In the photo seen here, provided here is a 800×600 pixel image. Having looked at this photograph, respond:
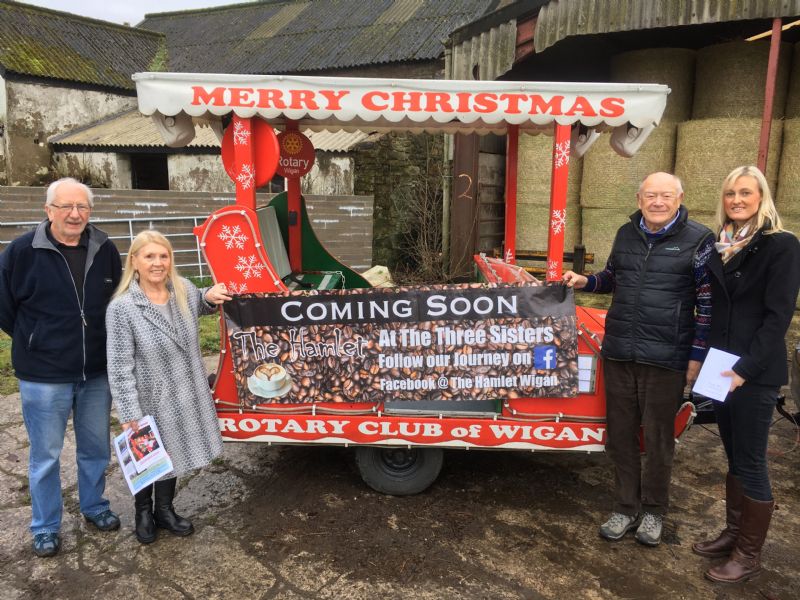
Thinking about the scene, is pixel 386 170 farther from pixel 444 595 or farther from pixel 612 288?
pixel 444 595

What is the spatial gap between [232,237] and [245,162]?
16.6 inches

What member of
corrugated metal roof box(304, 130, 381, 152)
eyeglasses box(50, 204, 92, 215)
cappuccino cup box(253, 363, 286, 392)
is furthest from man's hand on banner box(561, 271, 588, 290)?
corrugated metal roof box(304, 130, 381, 152)

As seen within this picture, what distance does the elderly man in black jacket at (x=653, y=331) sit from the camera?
294 centimetres

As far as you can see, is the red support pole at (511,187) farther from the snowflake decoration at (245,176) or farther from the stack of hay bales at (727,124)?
the stack of hay bales at (727,124)

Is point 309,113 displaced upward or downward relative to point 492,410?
upward

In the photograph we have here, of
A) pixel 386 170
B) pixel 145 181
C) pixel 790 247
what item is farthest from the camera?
pixel 145 181

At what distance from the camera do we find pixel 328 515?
349 centimetres

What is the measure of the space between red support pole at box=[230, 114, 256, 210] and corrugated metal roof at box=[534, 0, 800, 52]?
554 cm

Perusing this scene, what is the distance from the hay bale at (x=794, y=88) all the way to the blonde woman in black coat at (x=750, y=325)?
19.5 ft

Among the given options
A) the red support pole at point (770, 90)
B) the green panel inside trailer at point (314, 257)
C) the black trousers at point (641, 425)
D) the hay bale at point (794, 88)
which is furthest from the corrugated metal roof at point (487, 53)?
the black trousers at point (641, 425)

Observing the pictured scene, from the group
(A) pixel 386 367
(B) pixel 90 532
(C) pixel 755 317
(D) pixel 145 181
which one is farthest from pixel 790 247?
(D) pixel 145 181

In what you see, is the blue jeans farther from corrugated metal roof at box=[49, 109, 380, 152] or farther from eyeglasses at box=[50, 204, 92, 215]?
corrugated metal roof at box=[49, 109, 380, 152]

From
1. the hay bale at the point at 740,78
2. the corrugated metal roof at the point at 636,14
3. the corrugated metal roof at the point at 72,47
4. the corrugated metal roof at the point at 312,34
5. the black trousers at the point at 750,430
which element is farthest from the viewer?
the corrugated metal roof at the point at 72,47

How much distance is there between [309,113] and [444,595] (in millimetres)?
2483
